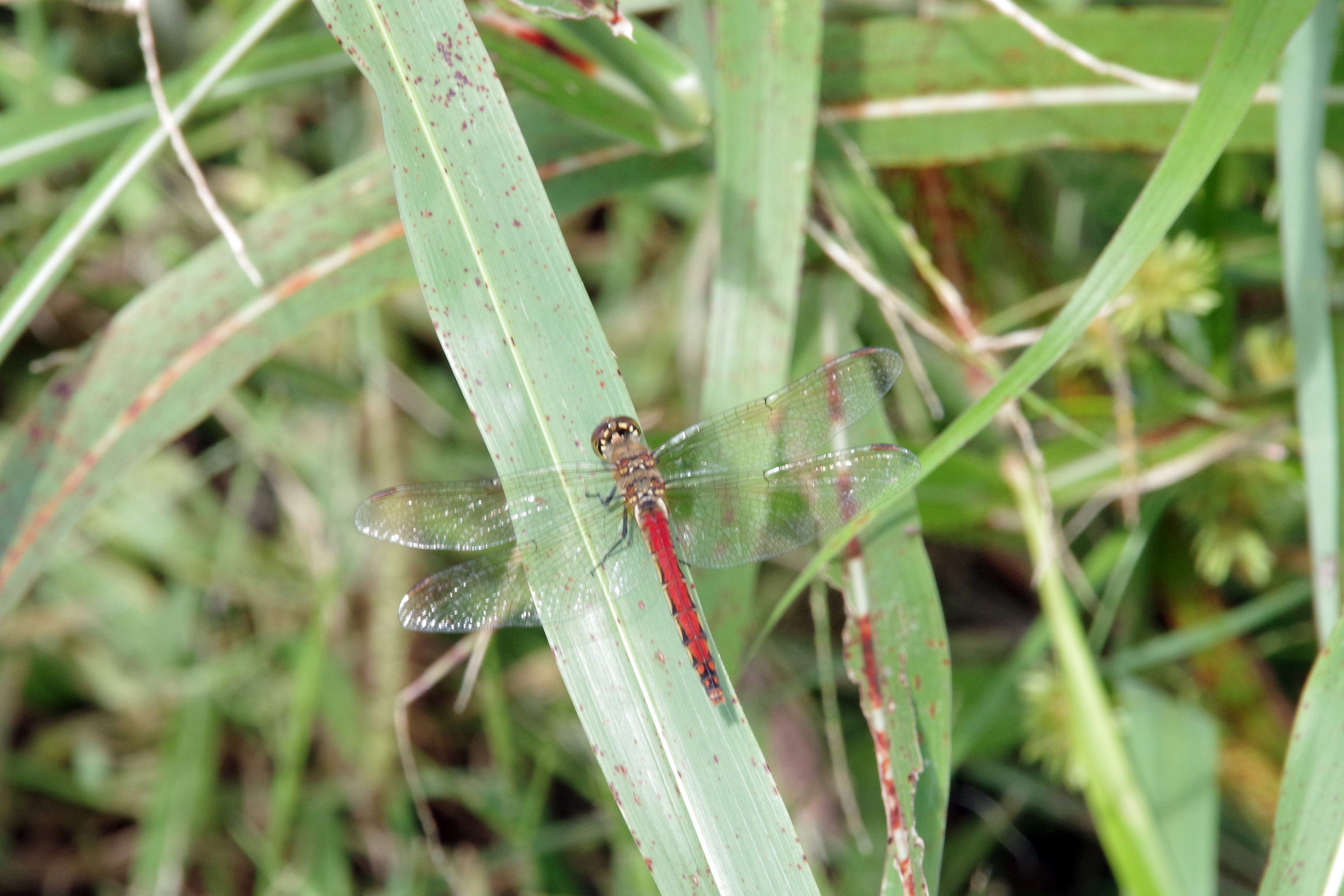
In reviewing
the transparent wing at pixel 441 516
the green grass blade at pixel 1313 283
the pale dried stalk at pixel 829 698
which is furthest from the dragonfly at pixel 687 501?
the green grass blade at pixel 1313 283

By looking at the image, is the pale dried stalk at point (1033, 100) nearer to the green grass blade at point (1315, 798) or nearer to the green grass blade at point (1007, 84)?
the green grass blade at point (1007, 84)

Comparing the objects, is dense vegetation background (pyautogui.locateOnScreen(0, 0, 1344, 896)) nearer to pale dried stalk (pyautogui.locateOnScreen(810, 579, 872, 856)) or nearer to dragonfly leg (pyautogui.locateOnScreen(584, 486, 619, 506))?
pale dried stalk (pyautogui.locateOnScreen(810, 579, 872, 856))

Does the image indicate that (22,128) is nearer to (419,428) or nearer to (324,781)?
(419,428)

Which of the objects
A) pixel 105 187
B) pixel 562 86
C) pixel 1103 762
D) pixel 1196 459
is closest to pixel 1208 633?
pixel 1196 459

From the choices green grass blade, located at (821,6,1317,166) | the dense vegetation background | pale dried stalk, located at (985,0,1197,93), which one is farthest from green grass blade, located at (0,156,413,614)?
pale dried stalk, located at (985,0,1197,93)

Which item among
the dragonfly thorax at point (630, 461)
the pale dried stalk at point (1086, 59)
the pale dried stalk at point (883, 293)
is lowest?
the dragonfly thorax at point (630, 461)

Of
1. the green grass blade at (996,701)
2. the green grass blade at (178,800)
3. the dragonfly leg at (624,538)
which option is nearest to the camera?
the dragonfly leg at (624,538)

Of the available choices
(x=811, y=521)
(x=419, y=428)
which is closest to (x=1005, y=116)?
(x=811, y=521)

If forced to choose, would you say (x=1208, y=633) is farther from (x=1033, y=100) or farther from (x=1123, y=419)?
(x=1033, y=100)
